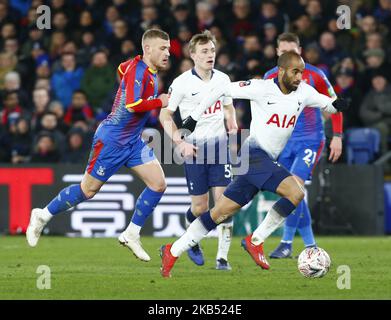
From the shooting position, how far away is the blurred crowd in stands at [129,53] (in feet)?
57.8

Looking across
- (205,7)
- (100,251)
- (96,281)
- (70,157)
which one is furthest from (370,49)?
(96,281)

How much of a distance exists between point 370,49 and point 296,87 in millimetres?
7542

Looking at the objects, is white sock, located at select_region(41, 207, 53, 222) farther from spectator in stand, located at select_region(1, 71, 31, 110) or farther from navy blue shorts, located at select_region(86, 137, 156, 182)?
spectator in stand, located at select_region(1, 71, 31, 110)

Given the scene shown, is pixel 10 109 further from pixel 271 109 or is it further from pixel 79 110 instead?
pixel 271 109

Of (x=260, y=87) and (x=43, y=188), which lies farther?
(x=43, y=188)

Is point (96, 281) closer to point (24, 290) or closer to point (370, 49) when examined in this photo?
point (24, 290)

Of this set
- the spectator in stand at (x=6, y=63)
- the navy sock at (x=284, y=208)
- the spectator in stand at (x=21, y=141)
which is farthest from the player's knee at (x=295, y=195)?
the spectator in stand at (x=6, y=63)

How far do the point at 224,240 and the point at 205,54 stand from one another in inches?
75.7

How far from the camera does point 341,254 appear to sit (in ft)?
44.0

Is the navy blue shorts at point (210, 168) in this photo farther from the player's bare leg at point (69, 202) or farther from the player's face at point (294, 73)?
the player's face at point (294, 73)

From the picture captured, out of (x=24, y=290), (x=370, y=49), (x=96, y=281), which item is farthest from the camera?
(x=370, y=49)

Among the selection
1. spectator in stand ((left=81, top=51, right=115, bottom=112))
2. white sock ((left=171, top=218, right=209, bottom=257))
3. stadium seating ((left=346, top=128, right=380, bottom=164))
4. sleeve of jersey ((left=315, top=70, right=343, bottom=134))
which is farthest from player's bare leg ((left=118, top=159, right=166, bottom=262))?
spectator in stand ((left=81, top=51, right=115, bottom=112))

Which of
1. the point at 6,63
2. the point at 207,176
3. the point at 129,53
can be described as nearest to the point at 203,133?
the point at 207,176

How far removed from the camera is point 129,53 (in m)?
19.0
